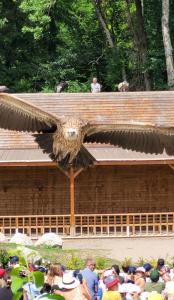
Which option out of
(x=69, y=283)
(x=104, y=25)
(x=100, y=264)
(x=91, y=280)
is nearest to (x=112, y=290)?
(x=69, y=283)

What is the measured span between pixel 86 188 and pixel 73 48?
1768cm

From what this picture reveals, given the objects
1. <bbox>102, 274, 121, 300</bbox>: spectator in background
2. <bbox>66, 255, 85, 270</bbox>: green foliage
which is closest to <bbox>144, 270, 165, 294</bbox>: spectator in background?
<bbox>102, 274, 121, 300</bbox>: spectator in background

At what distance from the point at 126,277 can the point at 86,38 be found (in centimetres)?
3139

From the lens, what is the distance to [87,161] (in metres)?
22.1

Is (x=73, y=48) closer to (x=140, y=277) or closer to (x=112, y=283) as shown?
(x=140, y=277)

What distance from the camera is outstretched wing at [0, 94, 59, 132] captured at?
1771 centimetres

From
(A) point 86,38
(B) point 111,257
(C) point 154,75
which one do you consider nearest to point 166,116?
(B) point 111,257

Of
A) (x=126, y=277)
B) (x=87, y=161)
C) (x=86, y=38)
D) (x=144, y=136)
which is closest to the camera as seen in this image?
(x=126, y=277)

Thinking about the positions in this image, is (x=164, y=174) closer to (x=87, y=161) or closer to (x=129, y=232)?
(x=129, y=232)

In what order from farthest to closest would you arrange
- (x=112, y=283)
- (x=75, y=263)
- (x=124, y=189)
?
(x=124, y=189) < (x=75, y=263) < (x=112, y=283)

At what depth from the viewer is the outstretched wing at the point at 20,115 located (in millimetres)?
17714

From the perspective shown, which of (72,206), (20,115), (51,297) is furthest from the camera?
(72,206)

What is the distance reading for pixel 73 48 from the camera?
145 feet

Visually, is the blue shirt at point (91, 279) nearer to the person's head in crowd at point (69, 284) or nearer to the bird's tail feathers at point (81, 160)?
the person's head in crowd at point (69, 284)
